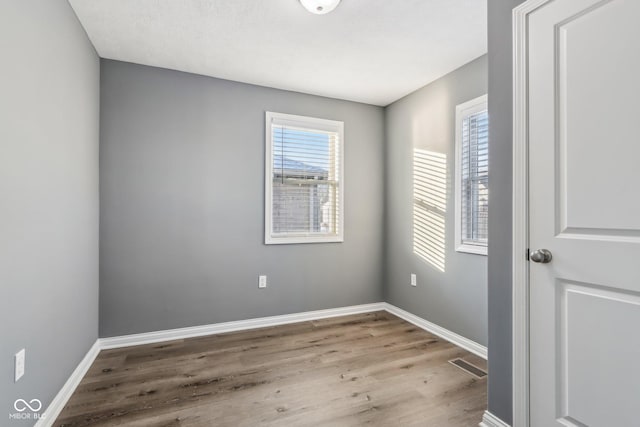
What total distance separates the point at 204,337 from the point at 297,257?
1.19 m

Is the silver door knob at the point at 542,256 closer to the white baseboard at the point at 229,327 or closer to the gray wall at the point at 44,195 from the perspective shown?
the gray wall at the point at 44,195

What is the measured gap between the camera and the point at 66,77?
6.67 feet

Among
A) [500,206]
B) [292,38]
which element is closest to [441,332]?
[500,206]

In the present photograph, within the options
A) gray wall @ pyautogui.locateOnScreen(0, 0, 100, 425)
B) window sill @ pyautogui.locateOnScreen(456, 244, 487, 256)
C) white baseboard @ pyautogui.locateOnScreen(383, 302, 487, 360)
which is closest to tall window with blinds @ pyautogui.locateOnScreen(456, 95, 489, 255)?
window sill @ pyautogui.locateOnScreen(456, 244, 487, 256)

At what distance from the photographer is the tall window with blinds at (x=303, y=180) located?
3395mm

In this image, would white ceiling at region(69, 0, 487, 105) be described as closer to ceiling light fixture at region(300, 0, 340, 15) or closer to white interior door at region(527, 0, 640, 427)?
ceiling light fixture at region(300, 0, 340, 15)

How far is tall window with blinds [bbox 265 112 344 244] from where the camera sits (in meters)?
3.39

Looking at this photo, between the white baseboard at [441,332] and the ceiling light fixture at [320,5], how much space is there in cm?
281

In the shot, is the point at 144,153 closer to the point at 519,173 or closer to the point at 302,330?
the point at 302,330

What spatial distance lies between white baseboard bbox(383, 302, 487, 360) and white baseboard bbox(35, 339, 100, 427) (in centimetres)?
293

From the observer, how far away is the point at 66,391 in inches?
78.8

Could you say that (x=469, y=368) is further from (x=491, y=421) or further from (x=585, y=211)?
(x=585, y=211)

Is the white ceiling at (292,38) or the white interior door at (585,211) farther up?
the white ceiling at (292,38)

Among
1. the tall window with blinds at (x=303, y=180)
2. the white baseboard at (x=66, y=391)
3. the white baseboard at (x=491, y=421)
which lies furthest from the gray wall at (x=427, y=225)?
the white baseboard at (x=66, y=391)
